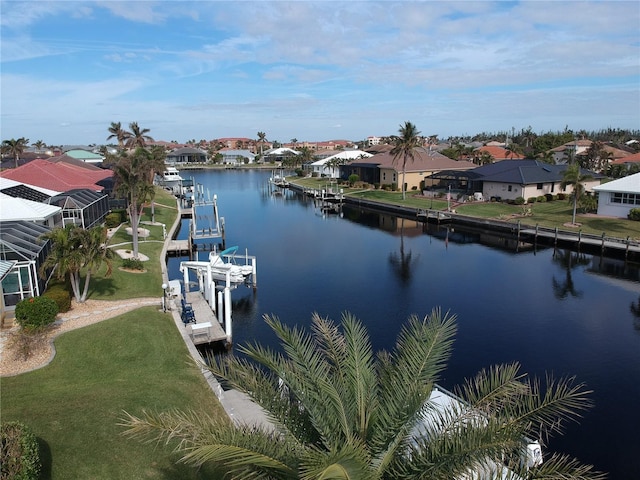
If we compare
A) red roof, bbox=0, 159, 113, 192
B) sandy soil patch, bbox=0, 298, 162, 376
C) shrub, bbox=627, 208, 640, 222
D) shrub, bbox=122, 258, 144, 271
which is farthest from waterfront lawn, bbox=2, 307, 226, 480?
shrub, bbox=627, 208, 640, 222

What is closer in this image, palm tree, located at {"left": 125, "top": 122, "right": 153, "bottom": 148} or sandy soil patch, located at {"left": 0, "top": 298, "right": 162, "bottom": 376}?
sandy soil patch, located at {"left": 0, "top": 298, "right": 162, "bottom": 376}

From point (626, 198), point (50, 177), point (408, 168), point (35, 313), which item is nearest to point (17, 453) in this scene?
point (35, 313)

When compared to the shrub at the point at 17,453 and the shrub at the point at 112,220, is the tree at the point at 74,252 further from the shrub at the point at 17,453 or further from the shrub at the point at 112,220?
the shrub at the point at 112,220

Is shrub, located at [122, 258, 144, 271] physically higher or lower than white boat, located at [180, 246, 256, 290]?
higher

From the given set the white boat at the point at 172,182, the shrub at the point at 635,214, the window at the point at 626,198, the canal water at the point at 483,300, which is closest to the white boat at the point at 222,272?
the canal water at the point at 483,300

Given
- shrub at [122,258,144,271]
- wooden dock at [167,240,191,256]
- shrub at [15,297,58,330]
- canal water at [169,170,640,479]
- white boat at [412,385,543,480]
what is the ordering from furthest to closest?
wooden dock at [167,240,191,256], shrub at [122,258,144,271], canal water at [169,170,640,479], shrub at [15,297,58,330], white boat at [412,385,543,480]

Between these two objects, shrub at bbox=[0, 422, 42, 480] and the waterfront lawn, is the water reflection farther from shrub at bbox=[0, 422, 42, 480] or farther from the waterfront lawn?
shrub at bbox=[0, 422, 42, 480]
